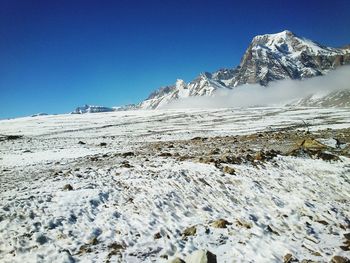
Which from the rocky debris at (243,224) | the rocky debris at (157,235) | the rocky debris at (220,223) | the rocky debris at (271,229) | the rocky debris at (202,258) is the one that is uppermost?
the rocky debris at (202,258)

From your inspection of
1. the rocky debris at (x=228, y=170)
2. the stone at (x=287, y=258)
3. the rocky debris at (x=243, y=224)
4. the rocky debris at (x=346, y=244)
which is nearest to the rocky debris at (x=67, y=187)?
the rocky debris at (x=243, y=224)

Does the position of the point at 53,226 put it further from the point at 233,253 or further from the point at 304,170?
the point at 304,170

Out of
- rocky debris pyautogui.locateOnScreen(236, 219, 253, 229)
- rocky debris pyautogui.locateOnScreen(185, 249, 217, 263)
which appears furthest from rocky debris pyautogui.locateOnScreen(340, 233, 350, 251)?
rocky debris pyautogui.locateOnScreen(185, 249, 217, 263)

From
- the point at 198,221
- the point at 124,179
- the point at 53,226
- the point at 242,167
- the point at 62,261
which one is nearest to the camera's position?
the point at 62,261

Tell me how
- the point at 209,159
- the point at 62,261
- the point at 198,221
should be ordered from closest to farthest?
the point at 62,261 → the point at 198,221 → the point at 209,159

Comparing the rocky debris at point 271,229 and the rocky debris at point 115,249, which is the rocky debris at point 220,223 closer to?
the rocky debris at point 271,229

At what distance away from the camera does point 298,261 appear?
11.7 meters

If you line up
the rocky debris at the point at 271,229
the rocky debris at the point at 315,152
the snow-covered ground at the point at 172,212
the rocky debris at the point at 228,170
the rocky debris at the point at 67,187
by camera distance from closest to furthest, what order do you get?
1. the snow-covered ground at the point at 172,212
2. the rocky debris at the point at 271,229
3. the rocky debris at the point at 67,187
4. the rocky debris at the point at 228,170
5. the rocky debris at the point at 315,152

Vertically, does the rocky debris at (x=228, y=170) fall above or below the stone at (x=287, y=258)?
above

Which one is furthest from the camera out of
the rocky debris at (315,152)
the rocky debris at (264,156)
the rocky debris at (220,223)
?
the rocky debris at (315,152)

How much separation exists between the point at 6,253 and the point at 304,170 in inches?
712

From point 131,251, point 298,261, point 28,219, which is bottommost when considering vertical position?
point 298,261

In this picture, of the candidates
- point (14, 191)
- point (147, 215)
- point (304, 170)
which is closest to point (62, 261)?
point (147, 215)

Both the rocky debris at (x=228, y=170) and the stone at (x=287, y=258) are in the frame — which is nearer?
the stone at (x=287, y=258)
